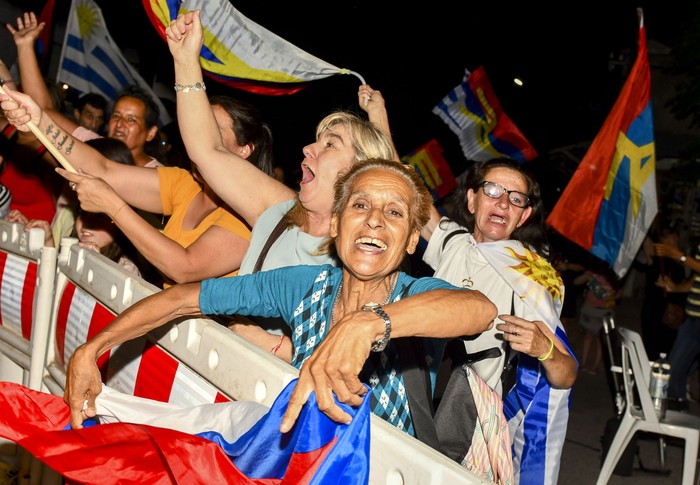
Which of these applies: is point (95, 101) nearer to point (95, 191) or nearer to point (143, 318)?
point (95, 191)

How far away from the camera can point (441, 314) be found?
73.1 inches

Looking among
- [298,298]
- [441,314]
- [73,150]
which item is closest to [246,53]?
[73,150]

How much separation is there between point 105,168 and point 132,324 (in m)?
1.57

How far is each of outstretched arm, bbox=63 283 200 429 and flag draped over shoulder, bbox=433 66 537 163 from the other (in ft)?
24.5

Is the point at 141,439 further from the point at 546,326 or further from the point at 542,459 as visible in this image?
the point at 542,459

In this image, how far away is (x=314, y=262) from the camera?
9.58 feet

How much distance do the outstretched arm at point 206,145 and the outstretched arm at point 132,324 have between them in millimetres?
840

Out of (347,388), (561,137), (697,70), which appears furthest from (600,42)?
(347,388)

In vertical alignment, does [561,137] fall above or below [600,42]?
below

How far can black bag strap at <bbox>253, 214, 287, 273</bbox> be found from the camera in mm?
2973

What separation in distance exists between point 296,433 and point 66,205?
3.70 m

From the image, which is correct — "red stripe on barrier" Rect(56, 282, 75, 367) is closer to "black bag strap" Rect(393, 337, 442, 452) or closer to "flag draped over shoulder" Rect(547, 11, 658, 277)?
"black bag strap" Rect(393, 337, 442, 452)

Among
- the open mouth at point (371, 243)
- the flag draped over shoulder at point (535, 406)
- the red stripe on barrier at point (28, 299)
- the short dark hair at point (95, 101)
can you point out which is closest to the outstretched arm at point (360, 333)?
the open mouth at point (371, 243)

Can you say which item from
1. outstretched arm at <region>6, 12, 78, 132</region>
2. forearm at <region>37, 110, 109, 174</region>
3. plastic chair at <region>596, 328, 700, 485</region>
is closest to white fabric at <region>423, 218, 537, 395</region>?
forearm at <region>37, 110, 109, 174</region>
